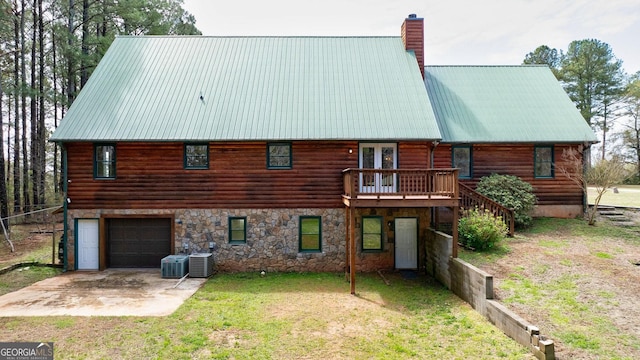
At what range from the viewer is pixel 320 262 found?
13070 millimetres

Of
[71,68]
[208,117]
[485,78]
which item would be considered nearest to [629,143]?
[485,78]

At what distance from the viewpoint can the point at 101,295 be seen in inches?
414

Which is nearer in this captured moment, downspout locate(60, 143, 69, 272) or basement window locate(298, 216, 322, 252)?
downspout locate(60, 143, 69, 272)

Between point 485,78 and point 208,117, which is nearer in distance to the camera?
point 208,117

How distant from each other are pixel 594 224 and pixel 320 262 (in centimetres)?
1188

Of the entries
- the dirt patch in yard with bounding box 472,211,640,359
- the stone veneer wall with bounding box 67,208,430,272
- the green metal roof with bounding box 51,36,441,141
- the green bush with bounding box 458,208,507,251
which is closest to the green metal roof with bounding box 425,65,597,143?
the green metal roof with bounding box 51,36,441,141

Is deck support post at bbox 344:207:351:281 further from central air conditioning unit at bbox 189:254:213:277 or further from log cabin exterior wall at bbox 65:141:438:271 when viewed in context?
central air conditioning unit at bbox 189:254:213:277

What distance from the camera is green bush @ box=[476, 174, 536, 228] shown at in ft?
45.9

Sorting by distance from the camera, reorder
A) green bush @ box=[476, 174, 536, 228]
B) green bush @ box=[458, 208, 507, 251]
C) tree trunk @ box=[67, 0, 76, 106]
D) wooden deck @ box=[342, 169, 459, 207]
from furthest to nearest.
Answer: tree trunk @ box=[67, 0, 76, 106] → green bush @ box=[476, 174, 536, 228] → green bush @ box=[458, 208, 507, 251] → wooden deck @ box=[342, 169, 459, 207]

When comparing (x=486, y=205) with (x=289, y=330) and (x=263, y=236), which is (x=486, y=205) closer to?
(x=263, y=236)

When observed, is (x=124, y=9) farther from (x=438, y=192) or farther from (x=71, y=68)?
(x=438, y=192)

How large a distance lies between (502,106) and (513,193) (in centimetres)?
460

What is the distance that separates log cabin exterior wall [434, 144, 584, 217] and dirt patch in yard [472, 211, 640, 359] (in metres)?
2.78

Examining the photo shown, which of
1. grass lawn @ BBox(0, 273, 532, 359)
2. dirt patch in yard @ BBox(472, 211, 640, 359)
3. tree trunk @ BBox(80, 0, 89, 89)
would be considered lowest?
grass lawn @ BBox(0, 273, 532, 359)
